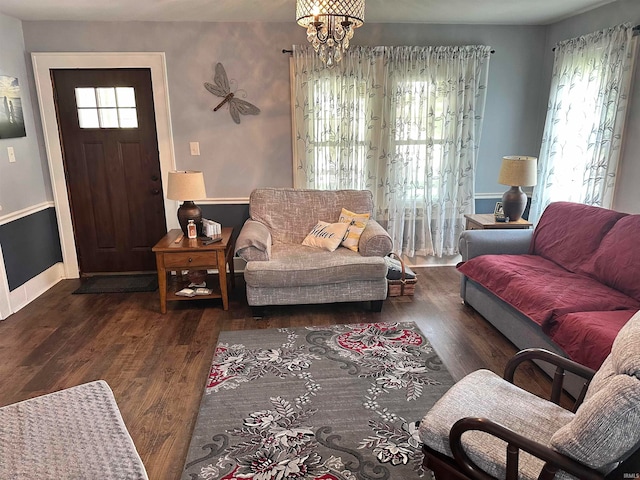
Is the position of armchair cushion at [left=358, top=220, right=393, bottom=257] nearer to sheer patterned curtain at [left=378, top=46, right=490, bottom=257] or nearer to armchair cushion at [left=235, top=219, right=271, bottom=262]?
armchair cushion at [left=235, top=219, right=271, bottom=262]

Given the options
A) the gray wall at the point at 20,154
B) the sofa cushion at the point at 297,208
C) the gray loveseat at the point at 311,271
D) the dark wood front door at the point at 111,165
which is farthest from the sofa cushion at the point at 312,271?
→ the gray wall at the point at 20,154

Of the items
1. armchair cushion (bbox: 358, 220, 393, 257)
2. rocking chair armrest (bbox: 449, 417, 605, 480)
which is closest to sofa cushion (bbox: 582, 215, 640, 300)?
armchair cushion (bbox: 358, 220, 393, 257)

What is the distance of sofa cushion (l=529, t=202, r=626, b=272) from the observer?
2939 mm

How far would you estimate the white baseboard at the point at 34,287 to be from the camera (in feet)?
11.5

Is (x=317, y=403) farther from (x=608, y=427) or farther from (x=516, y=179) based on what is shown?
(x=516, y=179)

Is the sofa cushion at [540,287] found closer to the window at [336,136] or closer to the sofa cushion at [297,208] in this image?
the sofa cushion at [297,208]

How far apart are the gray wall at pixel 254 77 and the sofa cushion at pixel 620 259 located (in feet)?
6.13

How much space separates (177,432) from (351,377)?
1009 mm

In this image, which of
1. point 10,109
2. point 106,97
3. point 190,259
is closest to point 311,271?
point 190,259

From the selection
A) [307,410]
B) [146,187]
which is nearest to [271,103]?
[146,187]

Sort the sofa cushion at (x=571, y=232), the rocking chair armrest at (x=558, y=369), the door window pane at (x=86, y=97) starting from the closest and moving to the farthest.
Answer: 1. the rocking chair armrest at (x=558, y=369)
2. the sofa cushion at (x=571, y=232)
3. the door window pane at (x=86, y=97)

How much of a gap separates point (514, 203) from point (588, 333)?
1.88 m

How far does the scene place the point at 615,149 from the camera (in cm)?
330

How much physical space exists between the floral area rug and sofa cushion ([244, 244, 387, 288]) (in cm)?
37
